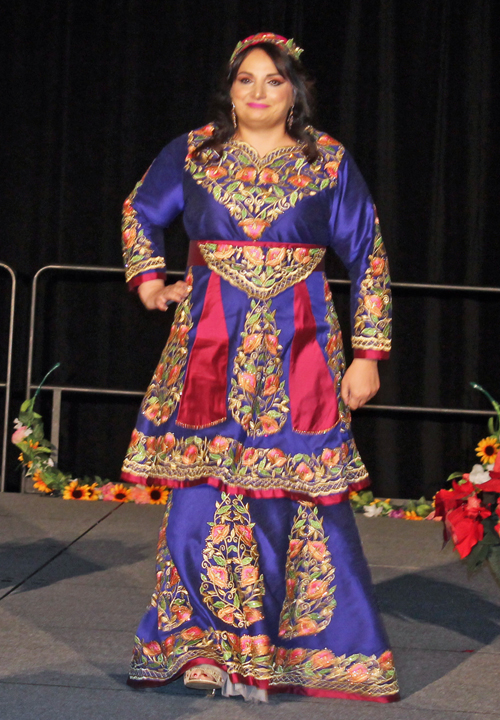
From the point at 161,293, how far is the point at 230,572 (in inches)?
20.8

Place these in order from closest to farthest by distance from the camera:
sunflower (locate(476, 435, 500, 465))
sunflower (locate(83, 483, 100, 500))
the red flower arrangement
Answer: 1. the red flower arrangement
2. sunflower (locate(476, 435, 500, 465))
3. sunflower (locate(83, 483, 100, 500))

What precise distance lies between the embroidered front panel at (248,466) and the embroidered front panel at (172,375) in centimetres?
5

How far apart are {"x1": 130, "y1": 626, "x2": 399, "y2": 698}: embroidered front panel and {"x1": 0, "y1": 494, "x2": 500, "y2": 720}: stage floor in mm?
38

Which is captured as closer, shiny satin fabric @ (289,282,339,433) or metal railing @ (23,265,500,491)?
shiny satin fabric @ (289,282,339,433)

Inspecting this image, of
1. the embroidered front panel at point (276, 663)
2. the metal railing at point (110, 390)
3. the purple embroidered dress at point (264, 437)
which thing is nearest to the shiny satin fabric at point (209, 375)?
the purple embroidered dress at point (264, 437)

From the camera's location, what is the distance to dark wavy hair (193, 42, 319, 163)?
190cm

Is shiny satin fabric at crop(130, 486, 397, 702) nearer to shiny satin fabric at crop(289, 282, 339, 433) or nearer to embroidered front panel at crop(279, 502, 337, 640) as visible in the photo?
embroidered front panel at crop(279, 502, 337, 640)

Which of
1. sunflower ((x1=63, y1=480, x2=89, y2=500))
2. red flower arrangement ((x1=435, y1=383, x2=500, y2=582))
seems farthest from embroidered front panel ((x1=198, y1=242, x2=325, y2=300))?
sunflower ((x1=63, y1=480, x2=89, y2=500))

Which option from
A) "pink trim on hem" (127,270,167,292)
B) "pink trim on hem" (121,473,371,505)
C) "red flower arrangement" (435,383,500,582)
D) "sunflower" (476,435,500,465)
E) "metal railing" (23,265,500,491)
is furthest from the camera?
"metal railing" (23,265,500,491)

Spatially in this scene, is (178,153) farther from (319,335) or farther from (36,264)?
(36,264)

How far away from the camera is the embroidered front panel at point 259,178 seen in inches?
72.9

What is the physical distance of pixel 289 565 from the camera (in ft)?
6.40

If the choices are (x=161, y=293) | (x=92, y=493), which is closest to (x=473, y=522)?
(x=161, y=293)

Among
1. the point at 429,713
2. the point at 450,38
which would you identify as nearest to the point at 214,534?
the point at 429,713
